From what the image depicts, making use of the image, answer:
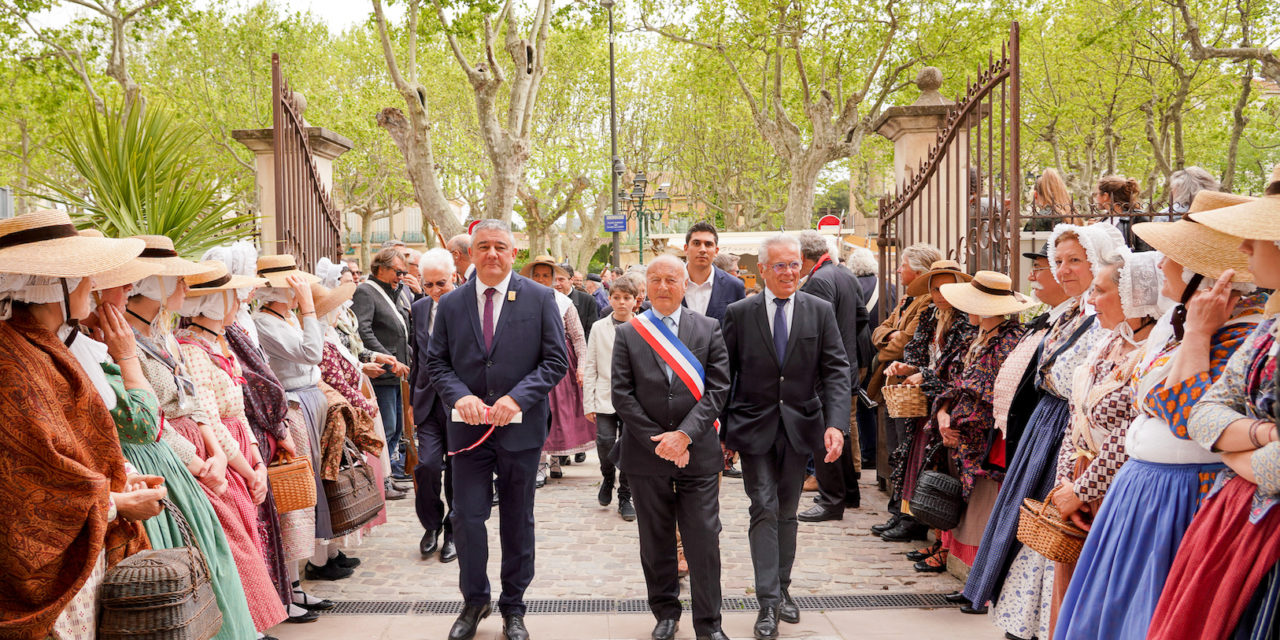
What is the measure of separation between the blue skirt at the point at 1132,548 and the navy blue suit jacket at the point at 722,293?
3648 mm

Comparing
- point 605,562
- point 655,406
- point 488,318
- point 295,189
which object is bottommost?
point 605,562

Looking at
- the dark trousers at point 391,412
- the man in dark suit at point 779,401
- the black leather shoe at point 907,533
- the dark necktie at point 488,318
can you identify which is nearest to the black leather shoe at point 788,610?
the man in dark suit at point 779,401

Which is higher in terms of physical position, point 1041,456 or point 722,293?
point 722,293

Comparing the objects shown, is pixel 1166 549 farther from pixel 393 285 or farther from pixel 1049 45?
pixel 1049 45

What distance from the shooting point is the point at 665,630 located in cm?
469

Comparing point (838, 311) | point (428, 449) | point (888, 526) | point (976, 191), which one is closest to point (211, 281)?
point (428, 449)

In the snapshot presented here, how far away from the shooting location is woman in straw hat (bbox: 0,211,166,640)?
9.03 feet

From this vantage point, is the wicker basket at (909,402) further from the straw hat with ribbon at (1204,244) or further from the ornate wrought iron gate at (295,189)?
the ornate wrought iron gate at (295,189)

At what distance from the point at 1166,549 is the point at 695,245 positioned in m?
4.19

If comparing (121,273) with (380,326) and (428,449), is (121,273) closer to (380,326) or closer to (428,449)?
(428,449)

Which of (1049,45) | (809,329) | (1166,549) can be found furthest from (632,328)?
(1049,45)

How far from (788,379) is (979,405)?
3.78 feet

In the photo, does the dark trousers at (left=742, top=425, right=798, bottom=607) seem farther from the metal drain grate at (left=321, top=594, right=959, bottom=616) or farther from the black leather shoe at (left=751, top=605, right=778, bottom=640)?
the metal drain grate at (left=321, top=594, right=959, bottom=616)

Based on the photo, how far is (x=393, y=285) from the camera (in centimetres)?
820
